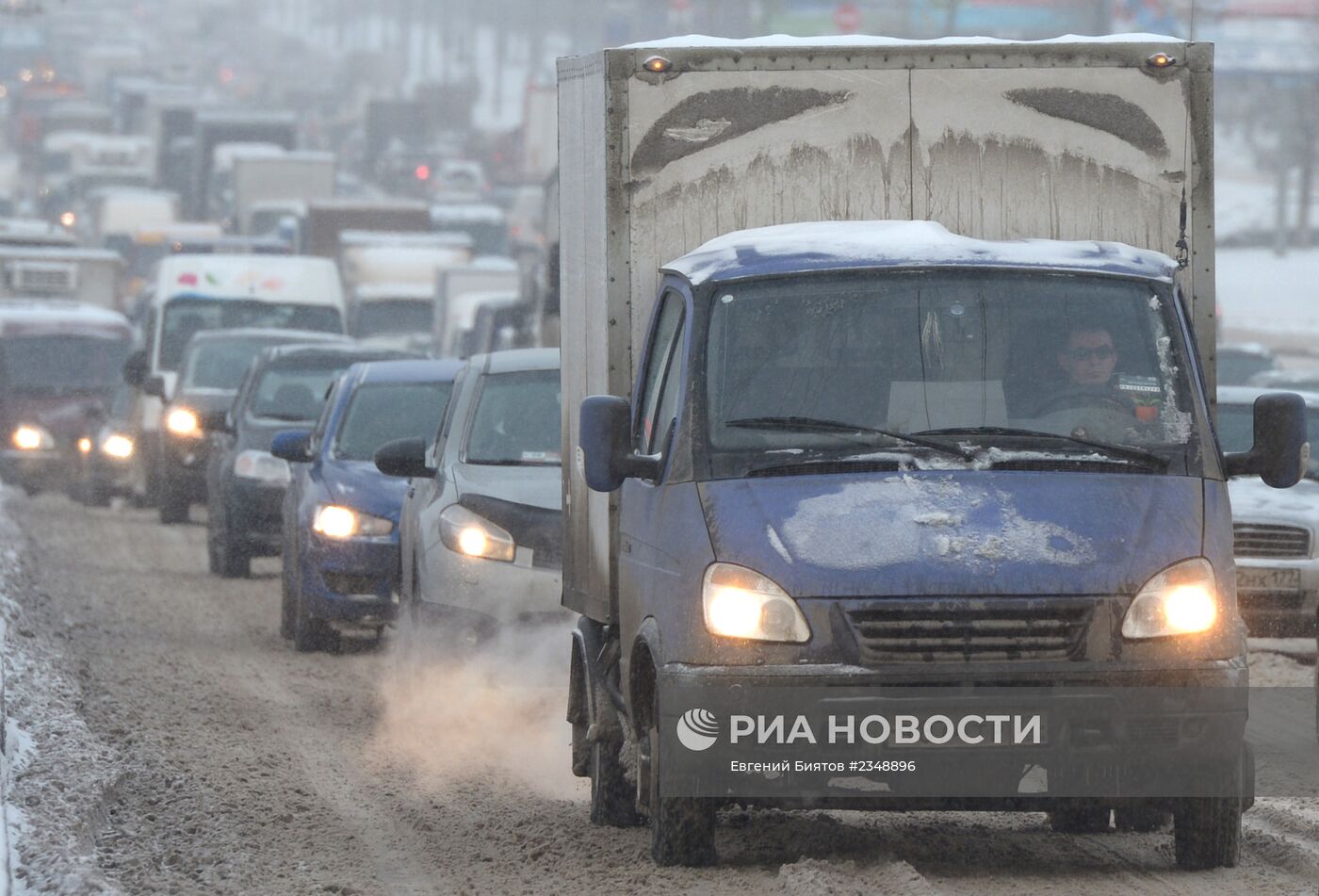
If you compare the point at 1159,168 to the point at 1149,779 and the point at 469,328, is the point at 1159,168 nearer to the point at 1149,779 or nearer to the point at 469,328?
the point at 1149,779

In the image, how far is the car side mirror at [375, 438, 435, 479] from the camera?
1204 centimetres

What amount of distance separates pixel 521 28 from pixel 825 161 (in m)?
152

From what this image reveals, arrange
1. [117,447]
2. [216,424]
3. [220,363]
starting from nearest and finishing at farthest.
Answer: [216,424]
[220,363]
[117,447]

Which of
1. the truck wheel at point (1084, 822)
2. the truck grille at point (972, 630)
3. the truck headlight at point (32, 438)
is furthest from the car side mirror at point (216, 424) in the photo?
the truck grille at point (972, 630)

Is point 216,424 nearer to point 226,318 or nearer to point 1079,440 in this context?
point 226,318

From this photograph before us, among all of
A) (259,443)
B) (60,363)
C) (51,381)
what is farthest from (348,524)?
(60,363)

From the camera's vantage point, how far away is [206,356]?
24.2 metres

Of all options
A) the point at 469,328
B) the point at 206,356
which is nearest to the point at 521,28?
the point at 469,328

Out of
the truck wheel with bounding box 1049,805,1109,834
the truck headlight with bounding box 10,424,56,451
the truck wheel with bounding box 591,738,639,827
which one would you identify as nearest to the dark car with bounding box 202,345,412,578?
the truck headlight with bounding box 10,424,56,451

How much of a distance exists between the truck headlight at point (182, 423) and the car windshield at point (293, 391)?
3.48 metres

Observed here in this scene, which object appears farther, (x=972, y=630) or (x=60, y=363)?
(x=60, y=363)

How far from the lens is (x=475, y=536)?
11438mm

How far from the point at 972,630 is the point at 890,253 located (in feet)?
4.55

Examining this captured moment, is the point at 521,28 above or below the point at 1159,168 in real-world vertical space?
above
